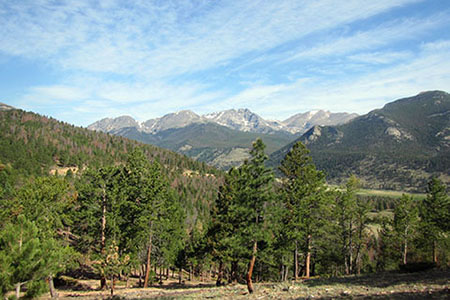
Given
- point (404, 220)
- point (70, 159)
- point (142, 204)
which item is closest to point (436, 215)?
point (404, 220)

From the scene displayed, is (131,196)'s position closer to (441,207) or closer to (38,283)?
(38,283)

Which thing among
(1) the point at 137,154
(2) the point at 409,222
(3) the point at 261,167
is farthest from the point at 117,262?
(2) the point at 409,222

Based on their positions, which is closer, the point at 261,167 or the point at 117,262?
the point at 261,167

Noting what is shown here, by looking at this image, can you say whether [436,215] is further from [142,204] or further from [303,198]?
[142,204]

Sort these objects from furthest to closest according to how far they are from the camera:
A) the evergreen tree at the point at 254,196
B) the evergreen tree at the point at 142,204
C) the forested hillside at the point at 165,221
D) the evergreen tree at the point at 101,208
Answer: the evergreen tree at the point at 142,204, the evergreen tree at the point at 101,208, the evergreen tree at the point at 254,196, the forested hillside at the point at 165,221

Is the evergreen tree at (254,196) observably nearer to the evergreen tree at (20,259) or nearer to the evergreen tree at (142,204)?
the evergreen tree at (142,204)

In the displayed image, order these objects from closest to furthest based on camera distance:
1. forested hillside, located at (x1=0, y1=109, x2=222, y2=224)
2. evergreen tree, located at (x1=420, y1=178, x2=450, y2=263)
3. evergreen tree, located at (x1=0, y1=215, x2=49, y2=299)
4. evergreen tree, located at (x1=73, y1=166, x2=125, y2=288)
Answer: evergreen tree, located at (x1=0, y1=215, x2=49, y2=299) < evergreen tree, located at (x1=73, y1=166, x2=125, y2=288) < evergreen tree, located at (x1=420, y1=178, x2=450, y2=263) < forested hillside, located at (x1=0, y1=109, x2=222, y2=224)

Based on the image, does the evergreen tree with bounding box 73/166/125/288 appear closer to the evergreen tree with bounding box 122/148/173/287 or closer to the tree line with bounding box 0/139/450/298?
the tree line with bounding box 0/139/450/298

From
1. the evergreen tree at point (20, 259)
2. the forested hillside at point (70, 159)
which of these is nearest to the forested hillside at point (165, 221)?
the evergreen tree at point (20, 259)

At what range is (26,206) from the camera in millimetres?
27266

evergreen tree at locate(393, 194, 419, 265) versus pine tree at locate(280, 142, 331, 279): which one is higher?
pine tree at locate(280, 142, 331, 279)

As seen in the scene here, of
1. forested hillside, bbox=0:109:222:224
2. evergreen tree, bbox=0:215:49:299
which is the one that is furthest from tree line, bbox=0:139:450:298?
forested hillside, bbox=0:109:222:224

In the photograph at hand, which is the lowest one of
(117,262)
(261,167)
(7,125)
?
(117,262)

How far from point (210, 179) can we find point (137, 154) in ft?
493
